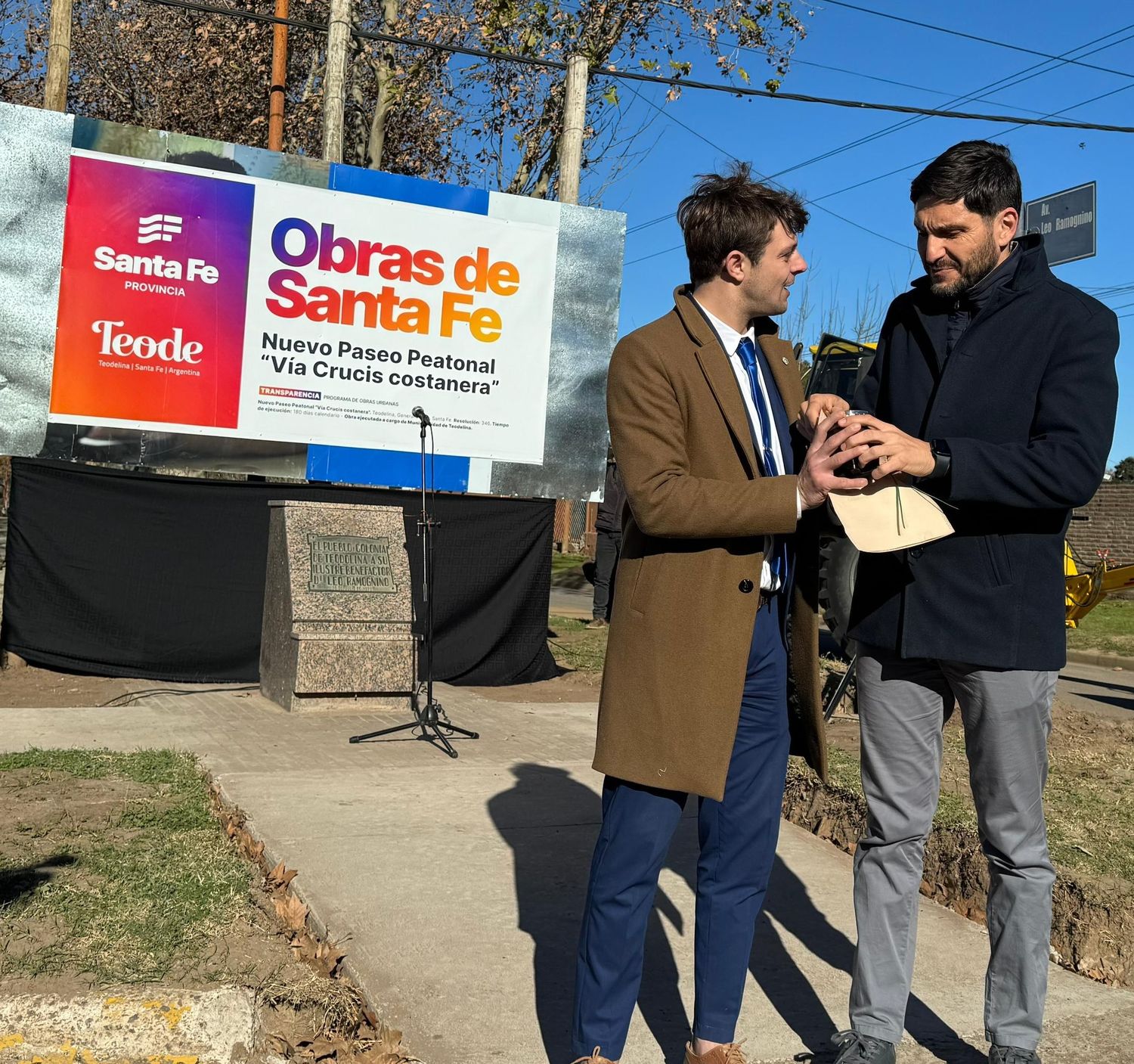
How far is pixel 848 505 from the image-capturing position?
2.79 meters

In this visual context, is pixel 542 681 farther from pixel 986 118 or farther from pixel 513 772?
pixel 986 118

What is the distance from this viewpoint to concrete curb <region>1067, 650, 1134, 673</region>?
14438mm

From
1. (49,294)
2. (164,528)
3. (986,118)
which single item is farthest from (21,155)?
(986,118)

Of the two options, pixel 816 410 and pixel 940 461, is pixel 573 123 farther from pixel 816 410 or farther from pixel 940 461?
pixel 940 461

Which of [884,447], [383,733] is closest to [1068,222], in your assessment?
[383,733]

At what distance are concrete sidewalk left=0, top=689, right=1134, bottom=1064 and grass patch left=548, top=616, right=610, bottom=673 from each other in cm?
377

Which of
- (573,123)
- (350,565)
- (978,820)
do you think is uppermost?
(573,123)

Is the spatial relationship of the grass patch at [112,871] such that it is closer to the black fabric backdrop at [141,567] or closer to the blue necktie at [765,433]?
the blue necktie at [765,433]

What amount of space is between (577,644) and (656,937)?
8.30 m

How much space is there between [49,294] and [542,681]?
15.0 feet

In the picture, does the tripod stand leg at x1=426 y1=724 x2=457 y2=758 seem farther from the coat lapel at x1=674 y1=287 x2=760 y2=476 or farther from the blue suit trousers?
the coat lapel at x1=674 y1=287 x2=760 y2=476

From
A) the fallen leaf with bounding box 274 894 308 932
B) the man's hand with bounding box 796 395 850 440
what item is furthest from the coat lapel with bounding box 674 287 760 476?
the fallen leaf with bounding box 274 894 308 932

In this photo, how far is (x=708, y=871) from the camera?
2.94 m

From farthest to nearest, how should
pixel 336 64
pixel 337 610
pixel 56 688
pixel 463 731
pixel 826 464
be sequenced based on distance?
pixel 336 64
pixel 56 688
pixel 337 610
pixel 463 731
pixel 826 464
